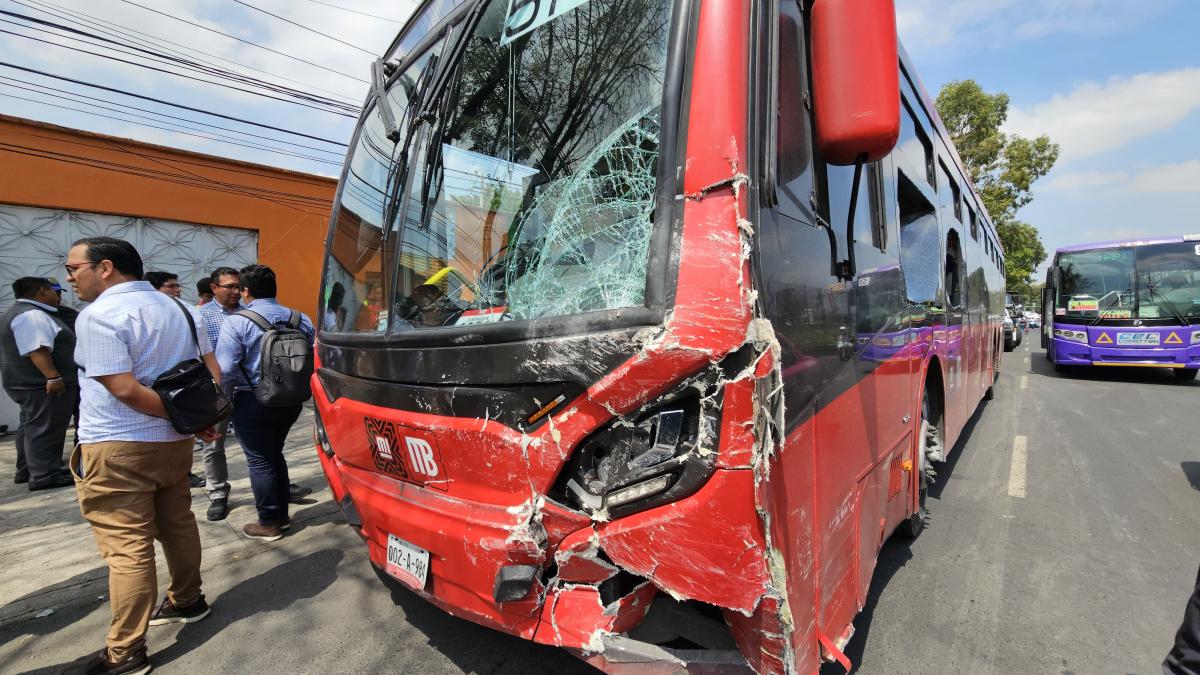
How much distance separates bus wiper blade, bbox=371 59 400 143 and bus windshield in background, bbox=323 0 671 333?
0.06m

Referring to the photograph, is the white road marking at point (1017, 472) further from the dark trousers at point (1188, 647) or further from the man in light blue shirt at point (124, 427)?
the man in light blue shirt at point (124, 427)

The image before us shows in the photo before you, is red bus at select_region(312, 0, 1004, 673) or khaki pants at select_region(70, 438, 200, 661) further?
khaki pants at select_region(70, 438, 200, 661)

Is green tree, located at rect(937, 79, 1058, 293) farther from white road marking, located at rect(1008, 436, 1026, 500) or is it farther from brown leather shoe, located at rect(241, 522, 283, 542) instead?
brown leather shoe, located at rect(241, 522, 283, 542)

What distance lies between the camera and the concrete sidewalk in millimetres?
3111

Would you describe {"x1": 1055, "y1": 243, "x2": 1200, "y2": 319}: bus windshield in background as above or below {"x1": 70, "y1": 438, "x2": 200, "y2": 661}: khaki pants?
above

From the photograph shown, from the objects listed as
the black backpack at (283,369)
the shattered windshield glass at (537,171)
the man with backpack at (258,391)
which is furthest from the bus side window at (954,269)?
the man with backpack at (258,391)

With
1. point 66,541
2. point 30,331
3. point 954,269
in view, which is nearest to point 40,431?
point 30,331

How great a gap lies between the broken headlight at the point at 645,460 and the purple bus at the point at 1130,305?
13552 mm

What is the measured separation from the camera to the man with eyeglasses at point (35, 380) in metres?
4.89

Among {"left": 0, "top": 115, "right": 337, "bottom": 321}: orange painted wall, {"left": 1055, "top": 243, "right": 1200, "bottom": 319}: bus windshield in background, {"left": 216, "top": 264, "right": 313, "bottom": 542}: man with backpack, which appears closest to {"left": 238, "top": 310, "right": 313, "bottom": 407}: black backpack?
{"left": 216, "top": 264, "right": 313, "bottom": 542}: man with backpack

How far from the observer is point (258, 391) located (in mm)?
3447

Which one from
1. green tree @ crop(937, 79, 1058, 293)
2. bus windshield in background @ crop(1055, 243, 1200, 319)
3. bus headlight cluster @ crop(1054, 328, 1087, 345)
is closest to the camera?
bus windshield in background @ crop(1055, 243, 1200, 319)

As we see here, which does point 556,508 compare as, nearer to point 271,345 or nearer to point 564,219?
point 564,219

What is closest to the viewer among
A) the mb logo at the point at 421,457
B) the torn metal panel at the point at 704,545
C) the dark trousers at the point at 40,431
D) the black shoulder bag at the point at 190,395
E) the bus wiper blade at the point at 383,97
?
the torn metal panel at the point at 704,545
